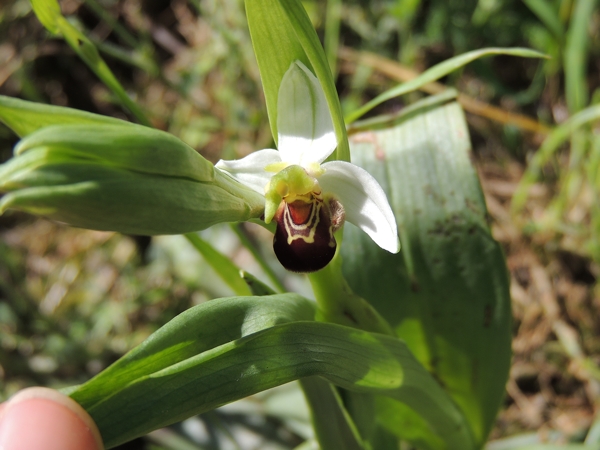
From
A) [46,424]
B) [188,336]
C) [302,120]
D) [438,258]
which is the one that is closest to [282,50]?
[302,120]

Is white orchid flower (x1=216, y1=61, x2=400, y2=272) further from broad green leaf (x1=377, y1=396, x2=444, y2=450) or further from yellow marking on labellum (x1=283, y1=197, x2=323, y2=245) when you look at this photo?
broad green leaf (x1=377, y1=396, x2=444, y2=450)

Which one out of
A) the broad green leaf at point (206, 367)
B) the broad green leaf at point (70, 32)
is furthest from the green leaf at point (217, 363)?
the broad green leaf at point (70, 32)

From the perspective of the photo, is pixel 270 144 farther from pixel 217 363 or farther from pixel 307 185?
pixel 217 363

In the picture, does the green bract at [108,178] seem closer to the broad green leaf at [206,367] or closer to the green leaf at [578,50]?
the broad green leaf at [206,367]

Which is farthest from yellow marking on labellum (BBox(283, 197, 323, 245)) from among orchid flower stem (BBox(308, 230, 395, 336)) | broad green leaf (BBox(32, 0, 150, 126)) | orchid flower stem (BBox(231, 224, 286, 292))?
broad green leaf (BBox(32, 0, 150, 126))

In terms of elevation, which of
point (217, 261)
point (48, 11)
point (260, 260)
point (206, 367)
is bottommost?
point (206, 367)

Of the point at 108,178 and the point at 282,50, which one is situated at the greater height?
the point at 282,50
